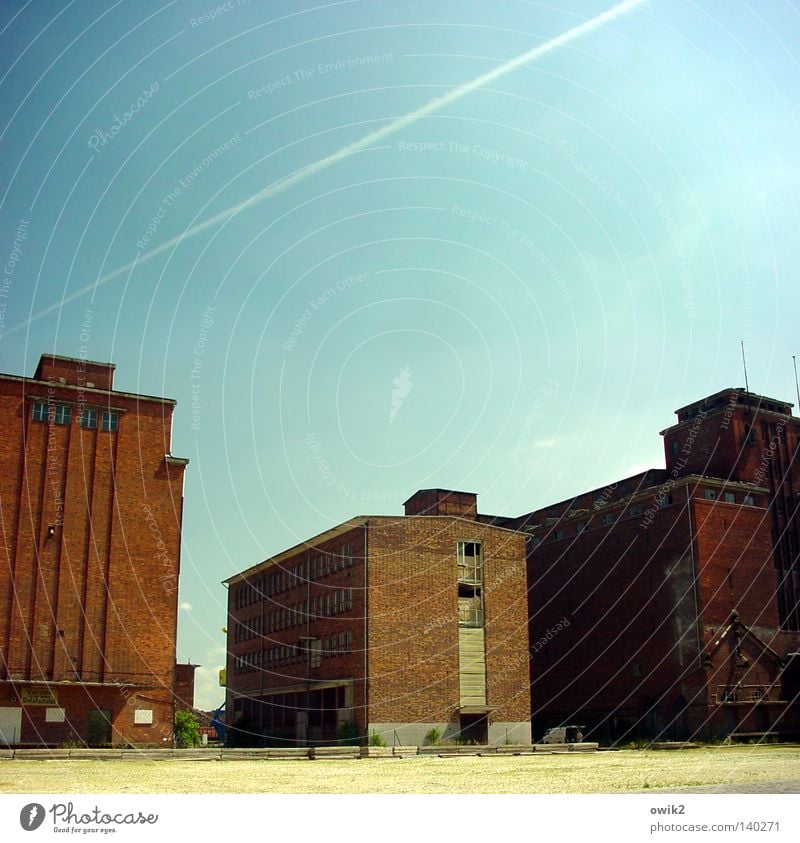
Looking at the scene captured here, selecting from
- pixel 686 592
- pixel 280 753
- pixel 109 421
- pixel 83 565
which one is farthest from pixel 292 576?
pixel 686 592

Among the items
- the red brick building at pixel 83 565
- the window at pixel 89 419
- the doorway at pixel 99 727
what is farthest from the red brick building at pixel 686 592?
the window at pixel 89 419

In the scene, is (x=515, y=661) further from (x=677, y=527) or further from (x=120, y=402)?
(x=120, y=402)

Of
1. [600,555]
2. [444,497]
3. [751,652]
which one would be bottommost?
[751,652]

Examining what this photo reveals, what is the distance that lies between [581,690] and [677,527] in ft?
42.6

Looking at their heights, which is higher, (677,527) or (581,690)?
(677,527)

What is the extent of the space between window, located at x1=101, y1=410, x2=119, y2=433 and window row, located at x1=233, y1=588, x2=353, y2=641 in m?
15.5

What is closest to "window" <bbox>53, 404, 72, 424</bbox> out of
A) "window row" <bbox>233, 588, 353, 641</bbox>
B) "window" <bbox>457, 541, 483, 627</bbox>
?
"window row" <bbox>233, 588, 353, 641</bbox>

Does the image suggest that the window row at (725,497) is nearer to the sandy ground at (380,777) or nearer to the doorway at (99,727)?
the sandy ground at (380,777)

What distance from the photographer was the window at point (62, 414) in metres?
41.9

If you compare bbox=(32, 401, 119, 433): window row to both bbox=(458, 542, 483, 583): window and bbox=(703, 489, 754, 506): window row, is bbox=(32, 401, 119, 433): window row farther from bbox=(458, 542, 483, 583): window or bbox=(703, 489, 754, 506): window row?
bbox=(703, 489, 754, 506): window row

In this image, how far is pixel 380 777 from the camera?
1034 inches
